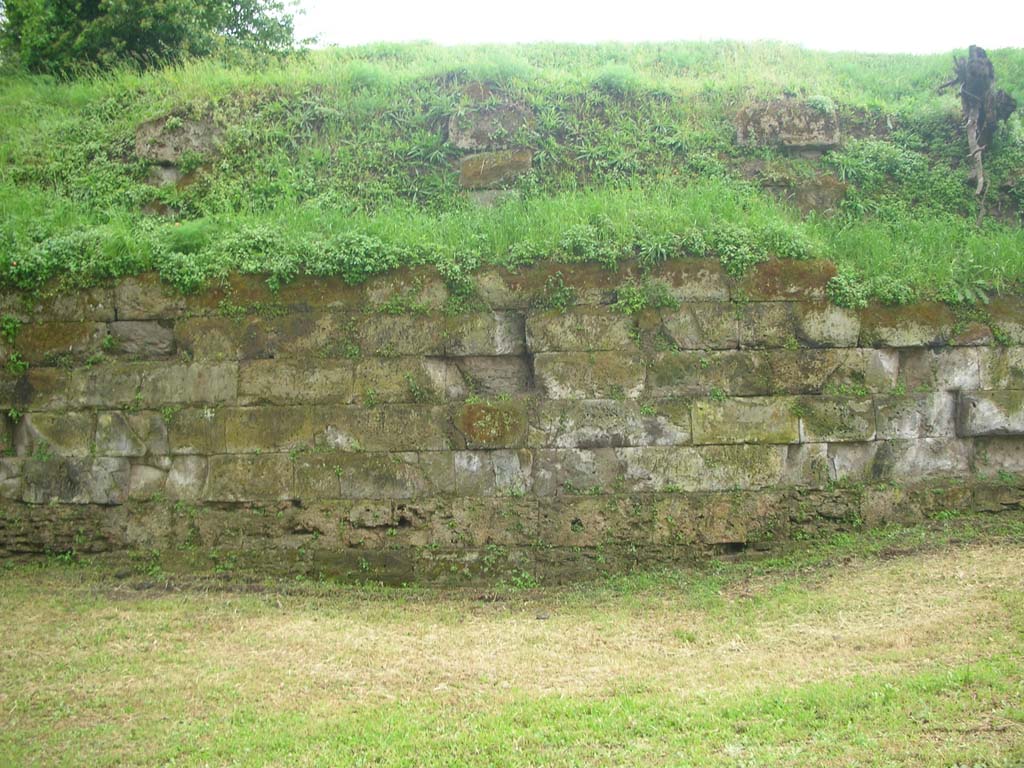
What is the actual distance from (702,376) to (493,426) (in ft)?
6.49

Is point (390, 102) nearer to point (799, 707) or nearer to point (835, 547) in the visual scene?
point (835, 547)

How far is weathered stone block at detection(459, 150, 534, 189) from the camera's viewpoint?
32.3 feet

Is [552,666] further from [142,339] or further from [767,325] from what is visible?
[142,339]

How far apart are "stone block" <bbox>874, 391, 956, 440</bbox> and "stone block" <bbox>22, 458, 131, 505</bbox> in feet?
23.1

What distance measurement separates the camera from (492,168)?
991 centimetres

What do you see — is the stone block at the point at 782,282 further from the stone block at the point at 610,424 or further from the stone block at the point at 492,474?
the stone block at the point at 492,474

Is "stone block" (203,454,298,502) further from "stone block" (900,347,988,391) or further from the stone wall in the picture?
"stone block" (900,347,988,391)

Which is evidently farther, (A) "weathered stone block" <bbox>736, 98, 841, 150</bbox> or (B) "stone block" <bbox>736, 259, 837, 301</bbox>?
(A) "weathered stone block" <bbox>736, 98, 841, 150</bbox>

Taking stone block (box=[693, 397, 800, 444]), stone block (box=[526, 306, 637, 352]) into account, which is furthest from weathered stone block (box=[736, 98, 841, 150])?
stone block (box=[693, 397, 800, 444])

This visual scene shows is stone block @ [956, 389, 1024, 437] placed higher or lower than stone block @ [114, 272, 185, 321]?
lower

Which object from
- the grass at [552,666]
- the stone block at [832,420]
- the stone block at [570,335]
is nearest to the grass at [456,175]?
the stone block at [570,335]

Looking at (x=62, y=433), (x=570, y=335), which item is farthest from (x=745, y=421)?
(x=62, y=433)

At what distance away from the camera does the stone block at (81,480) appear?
332 inches

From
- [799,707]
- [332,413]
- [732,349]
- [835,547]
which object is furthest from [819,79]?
[799,707]
